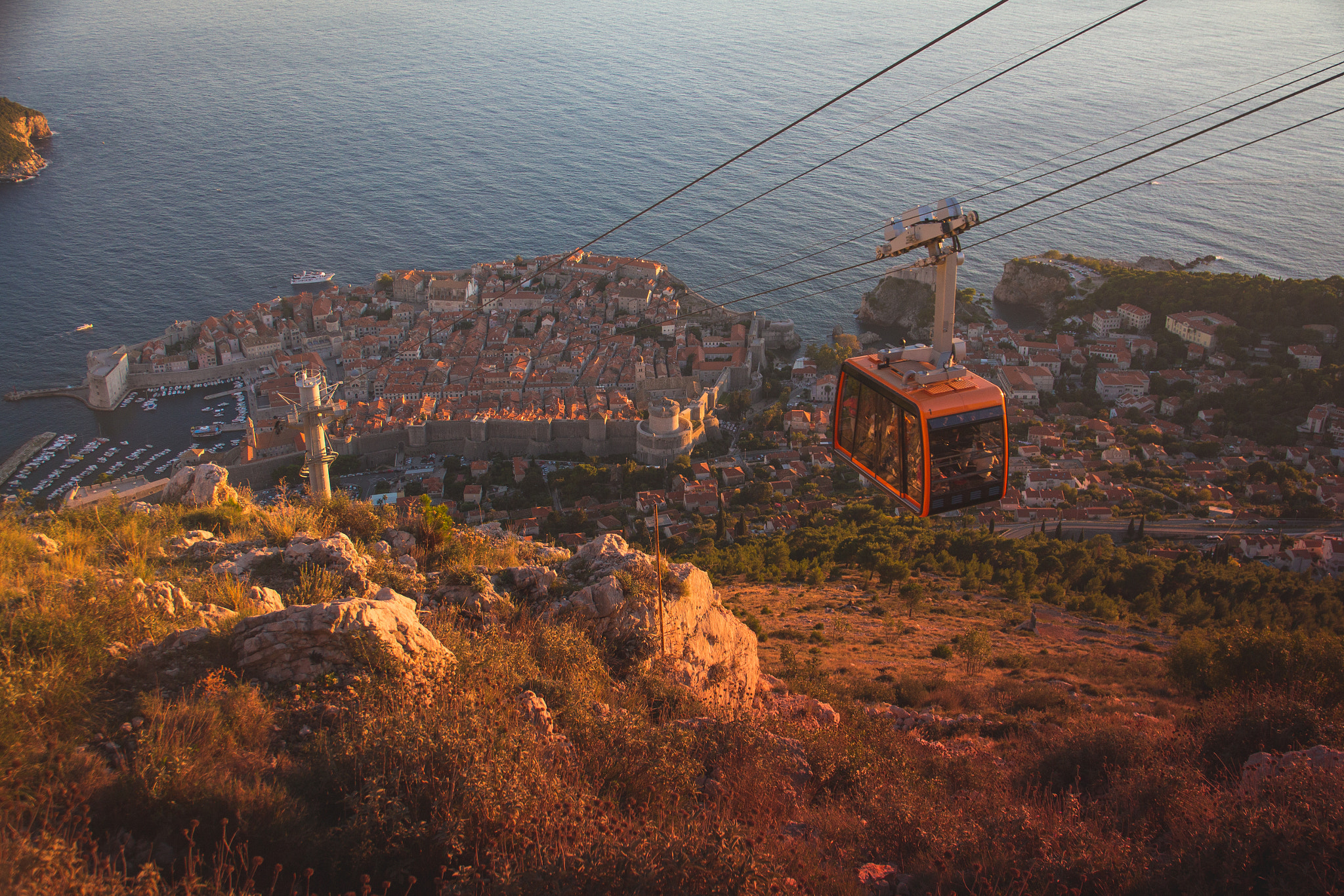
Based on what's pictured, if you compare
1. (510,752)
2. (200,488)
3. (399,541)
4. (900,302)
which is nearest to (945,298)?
(510,752)

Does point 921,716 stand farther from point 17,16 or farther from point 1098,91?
point 17,16

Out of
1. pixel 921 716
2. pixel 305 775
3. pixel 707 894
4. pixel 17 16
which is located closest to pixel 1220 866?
pixel 707 894

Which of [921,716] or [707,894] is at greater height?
[707,894]

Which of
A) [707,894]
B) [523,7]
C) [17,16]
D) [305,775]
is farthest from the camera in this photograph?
[523,7]

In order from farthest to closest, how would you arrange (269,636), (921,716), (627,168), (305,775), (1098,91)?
1. (1098,91)
2. (627,168)
3. (921,716)
4. (269,636)
5. (305,775)

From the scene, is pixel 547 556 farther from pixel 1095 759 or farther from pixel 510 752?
pixel 1095 759

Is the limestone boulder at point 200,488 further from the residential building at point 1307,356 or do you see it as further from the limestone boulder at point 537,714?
the residential building at point 1307,356
